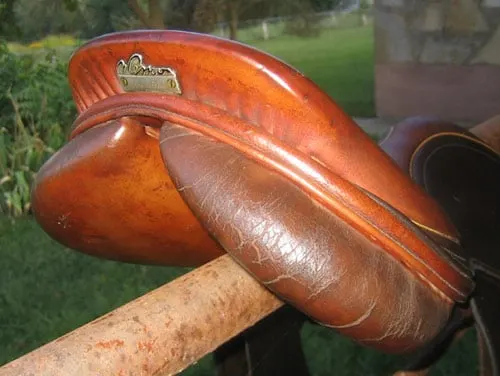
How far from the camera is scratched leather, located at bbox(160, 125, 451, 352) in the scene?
54 cm

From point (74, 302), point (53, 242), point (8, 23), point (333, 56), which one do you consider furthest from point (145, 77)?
point (333, 56)

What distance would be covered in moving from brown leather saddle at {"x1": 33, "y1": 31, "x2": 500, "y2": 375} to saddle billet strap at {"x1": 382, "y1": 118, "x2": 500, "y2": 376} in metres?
0.14

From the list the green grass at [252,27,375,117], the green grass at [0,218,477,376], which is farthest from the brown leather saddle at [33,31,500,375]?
the green grass at [252,27,375,117]

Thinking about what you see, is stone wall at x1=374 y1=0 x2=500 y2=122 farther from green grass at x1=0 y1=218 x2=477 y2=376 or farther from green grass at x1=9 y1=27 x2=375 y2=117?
green grass at x1=0 y1=218 x2=477 y2=376

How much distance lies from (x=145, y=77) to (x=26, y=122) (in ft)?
11.6

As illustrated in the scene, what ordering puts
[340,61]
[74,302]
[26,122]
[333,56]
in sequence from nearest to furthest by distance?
[74,302] → [26,122] → [340,61] → [333,56]

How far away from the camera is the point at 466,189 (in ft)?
2.92

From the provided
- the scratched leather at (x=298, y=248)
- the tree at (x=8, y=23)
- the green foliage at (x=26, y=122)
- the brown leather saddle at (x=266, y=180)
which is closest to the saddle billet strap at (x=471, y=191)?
the brown leather saddle at (x=266, y=180)

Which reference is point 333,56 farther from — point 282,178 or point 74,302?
point 282,178

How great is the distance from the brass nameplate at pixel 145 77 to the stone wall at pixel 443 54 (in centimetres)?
439

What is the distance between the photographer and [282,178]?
1.84 feet

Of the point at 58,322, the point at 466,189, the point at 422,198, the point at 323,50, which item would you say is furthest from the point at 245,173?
the point at 323,50

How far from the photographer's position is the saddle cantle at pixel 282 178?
542 mm

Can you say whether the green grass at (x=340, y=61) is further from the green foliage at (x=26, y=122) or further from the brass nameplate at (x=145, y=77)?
the brass nameplate at (x=145, y=77)
